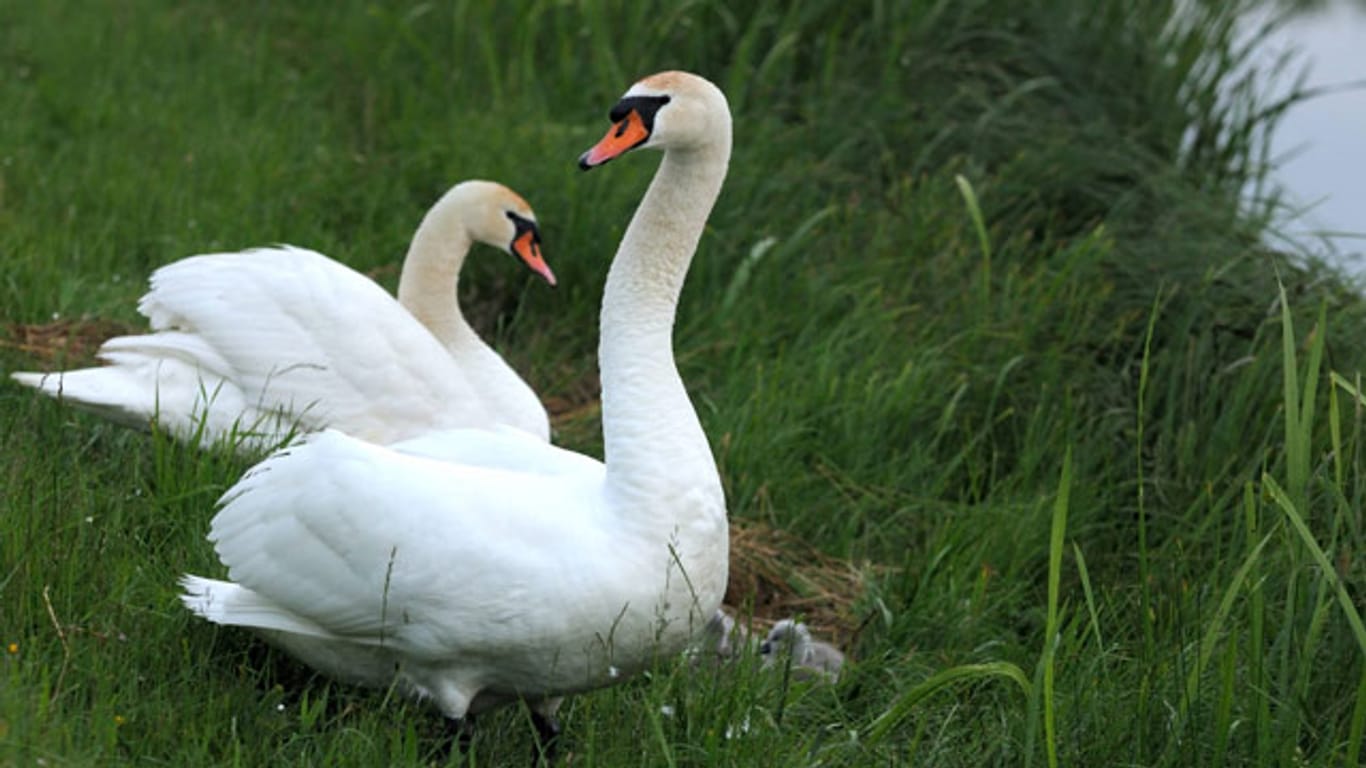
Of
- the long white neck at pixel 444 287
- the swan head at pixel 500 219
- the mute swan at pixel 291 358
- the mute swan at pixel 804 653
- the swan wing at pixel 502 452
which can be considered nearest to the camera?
the swan wing at pixel 502 452

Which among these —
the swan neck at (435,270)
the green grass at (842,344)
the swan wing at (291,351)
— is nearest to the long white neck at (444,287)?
the swan neck at (435,270)

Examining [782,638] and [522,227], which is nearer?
[782,638]

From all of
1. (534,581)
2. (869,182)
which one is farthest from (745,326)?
(534,581)

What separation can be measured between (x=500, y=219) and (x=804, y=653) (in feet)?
6.72

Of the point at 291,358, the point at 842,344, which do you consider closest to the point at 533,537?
the point at 291,358

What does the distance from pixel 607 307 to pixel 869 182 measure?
3.78 meters

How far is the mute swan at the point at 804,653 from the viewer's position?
14.6 feet

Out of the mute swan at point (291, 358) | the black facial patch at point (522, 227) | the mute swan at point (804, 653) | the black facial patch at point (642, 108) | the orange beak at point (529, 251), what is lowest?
the mute swan at point (804, 653)

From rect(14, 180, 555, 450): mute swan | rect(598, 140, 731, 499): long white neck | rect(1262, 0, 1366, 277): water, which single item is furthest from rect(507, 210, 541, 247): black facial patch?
rect(1262, 0, 1366, 277): water

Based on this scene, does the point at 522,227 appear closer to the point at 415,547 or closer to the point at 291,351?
the point at 291,351

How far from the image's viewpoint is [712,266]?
6625mm

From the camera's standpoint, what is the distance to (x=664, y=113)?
376 centimetres

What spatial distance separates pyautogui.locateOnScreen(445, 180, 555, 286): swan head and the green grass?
19.8 inches

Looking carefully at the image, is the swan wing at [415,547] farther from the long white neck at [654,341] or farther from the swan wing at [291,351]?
the swan wing at [291,351]
